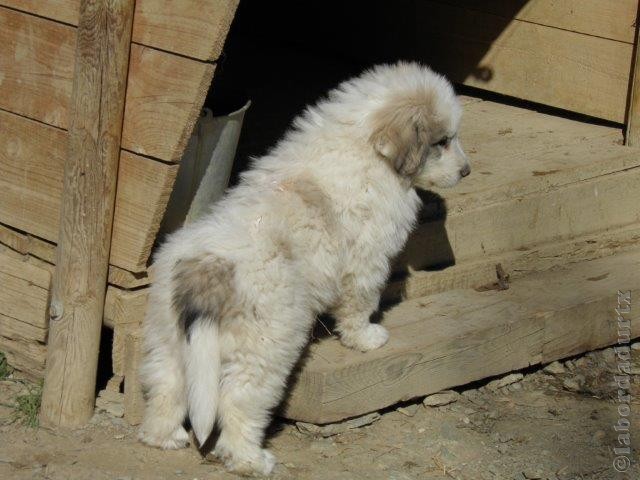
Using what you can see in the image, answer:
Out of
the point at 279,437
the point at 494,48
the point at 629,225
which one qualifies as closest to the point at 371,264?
the point at 279,437

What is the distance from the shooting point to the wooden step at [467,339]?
14.8 feet

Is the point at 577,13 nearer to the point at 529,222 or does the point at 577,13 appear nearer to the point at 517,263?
the point at 529,222

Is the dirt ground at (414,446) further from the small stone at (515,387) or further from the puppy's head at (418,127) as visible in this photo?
the puppy's head at (418,127)

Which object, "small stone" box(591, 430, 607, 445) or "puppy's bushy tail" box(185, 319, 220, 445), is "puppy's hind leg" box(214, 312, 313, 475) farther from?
"small stone" box(591, 430, 607, 445)

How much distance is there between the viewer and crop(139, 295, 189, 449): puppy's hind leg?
416cm

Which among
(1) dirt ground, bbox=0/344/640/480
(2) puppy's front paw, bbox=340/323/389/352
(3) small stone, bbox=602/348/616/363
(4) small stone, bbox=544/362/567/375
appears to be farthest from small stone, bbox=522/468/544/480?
(3) small stone, bbox=602/348/616/363

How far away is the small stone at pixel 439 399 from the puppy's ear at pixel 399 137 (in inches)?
44.7

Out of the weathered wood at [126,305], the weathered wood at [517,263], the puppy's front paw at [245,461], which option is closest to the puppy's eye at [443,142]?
the weathered wood at [517,263]

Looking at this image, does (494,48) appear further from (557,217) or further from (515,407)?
(515,407)

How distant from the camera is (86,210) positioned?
14.3ft

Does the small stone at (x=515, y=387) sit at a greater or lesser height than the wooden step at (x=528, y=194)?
lesser

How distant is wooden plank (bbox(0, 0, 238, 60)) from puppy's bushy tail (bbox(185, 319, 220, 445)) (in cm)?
106

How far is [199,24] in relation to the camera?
3988 mm

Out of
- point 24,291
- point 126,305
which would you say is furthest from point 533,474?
point 24,291
